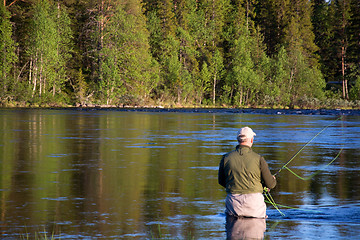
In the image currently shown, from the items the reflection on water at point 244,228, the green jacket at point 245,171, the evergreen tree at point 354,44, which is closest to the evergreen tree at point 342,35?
the evergreen tree at point 354,44

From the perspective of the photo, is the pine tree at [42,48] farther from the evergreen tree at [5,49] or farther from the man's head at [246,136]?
the man's head at [246,136]

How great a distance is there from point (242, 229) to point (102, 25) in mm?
72415

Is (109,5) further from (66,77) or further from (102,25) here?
(66,77)

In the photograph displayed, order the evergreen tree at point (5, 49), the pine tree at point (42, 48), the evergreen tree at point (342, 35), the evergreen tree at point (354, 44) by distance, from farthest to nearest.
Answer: the evergreen tree at point (342, 35) < the evergreen tree at point (354, 44) < the pine tree at point (42, 48) < the evergreen tree at point (5, 49)

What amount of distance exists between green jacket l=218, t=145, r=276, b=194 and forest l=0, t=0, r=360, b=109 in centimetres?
6469

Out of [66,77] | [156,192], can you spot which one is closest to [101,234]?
[156,192]

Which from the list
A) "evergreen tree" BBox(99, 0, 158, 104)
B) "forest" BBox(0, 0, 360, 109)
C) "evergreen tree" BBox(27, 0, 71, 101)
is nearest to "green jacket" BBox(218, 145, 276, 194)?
"forest" BBox(0, 0, 360, 109)

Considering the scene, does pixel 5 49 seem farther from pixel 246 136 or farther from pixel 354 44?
pixel 246 136

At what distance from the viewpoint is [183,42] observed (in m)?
95.4

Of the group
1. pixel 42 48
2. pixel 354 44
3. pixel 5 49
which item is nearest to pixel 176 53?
pixel 42 48

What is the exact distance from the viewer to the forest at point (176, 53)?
77188mm

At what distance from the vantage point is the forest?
77188mm

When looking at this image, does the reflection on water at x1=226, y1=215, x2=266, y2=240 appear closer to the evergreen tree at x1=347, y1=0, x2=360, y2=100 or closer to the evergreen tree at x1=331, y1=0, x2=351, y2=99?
the evergreen tree at x1=347, y1=0, x2=360, y2=100

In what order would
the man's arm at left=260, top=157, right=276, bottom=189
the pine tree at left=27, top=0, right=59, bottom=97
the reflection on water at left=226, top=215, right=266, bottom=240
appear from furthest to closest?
the pine tree at left=27, top=0, right=59, bottom=97 → the man's arm at left=260, top=157, right=276, bottom=189 → the reflection on water at left=226, top=215, right=266, bottom=240
